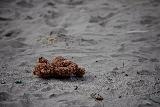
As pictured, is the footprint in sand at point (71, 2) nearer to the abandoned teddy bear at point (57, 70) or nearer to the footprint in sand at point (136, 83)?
the abandoned teddy bear at point (57, 70)

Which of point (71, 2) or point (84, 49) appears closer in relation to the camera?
point (84, 49)

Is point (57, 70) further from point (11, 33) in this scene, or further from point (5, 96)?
point (11, 33)

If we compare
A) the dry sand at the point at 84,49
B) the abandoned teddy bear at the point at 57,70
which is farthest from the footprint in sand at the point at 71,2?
the abandoned teddy bear at the point at 57,70

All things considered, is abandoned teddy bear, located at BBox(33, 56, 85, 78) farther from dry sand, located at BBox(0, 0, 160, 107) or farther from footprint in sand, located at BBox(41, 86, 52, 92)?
footprint in sand, located at BBox(41, 86, 52, 92)

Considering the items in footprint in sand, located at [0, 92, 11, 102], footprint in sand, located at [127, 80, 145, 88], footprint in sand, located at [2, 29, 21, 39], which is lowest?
footprint in sand, located at [0, 92, 11, 102]

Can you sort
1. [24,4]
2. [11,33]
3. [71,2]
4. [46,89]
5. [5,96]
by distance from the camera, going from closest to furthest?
1. [5,96]
2. [46,89]
3. [11,33]
4. [24,4]
5. [71,2]

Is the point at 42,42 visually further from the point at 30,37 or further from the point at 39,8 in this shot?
the point at 39,8

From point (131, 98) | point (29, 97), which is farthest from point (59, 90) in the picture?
point (131, 98)

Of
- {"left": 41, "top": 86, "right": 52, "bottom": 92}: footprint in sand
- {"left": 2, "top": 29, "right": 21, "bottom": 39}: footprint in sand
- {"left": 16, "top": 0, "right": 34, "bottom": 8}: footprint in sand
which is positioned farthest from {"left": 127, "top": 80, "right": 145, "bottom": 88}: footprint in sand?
{"left": 16, "top": 0, "right": 34, "bottom": 8}: footprint in sand

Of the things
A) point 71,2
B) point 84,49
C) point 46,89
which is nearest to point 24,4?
point 71,2
